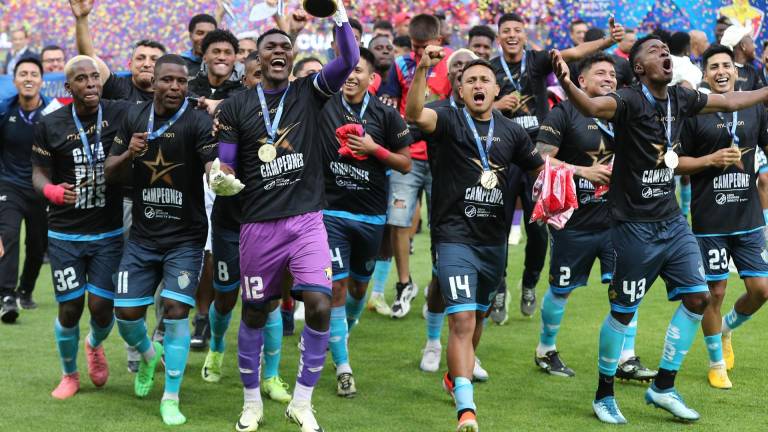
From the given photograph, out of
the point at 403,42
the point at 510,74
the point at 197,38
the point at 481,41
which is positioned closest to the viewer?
the point at 510,74

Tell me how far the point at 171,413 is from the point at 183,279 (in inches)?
36.7

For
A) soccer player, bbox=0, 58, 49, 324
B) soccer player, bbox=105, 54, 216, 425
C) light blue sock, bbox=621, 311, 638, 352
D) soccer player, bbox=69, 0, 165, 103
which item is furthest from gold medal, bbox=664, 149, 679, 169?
soccer player, bbox=0, 58, 49, 324

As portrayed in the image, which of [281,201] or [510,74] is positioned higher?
[510,74]

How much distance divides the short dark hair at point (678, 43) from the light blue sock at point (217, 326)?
6.98 m

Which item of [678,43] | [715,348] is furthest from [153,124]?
[678,43]

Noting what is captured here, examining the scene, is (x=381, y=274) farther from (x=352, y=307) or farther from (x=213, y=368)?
(x=213, y=368)

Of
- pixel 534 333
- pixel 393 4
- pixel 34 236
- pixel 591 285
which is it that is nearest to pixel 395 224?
pixel 534 333

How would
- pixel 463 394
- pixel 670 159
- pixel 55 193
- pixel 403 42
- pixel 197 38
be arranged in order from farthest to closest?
pixel 403 42
pixel 197 38
pixel 55 193
pixel 670 159
pixel 463 394

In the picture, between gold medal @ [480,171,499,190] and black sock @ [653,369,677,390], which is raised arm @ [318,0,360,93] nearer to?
gold medal @ [480,171,499,190]

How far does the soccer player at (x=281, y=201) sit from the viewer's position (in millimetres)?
7398

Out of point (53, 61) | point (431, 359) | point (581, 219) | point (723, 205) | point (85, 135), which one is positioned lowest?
point (431, 359)

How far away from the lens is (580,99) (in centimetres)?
725

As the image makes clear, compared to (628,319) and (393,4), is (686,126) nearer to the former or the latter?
(628,319)

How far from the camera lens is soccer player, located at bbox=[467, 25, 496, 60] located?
36.6ft
